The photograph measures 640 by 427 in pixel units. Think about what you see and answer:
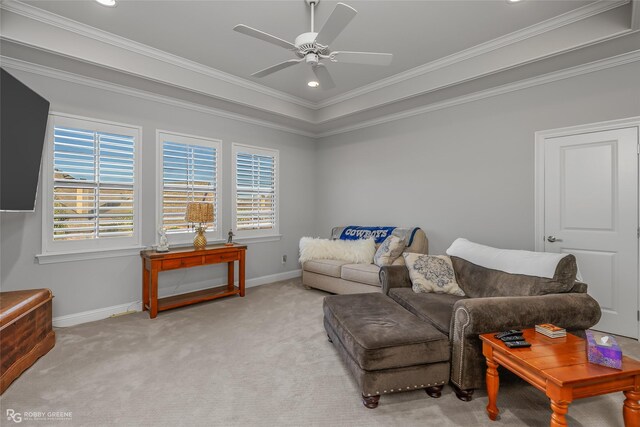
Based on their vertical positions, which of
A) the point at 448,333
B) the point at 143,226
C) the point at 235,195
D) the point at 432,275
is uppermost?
the point at 235,195

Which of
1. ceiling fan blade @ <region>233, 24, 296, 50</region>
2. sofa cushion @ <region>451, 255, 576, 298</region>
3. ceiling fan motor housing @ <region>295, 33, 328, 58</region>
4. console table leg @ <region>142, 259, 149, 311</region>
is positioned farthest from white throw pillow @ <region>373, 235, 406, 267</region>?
console table leg @ <region>142, 259, 149, 311</region>

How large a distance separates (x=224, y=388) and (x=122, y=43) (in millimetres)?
3400

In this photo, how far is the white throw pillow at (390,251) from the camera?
12.9ft

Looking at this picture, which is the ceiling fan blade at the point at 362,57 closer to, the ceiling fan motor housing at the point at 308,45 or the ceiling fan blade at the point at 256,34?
the ceiling fan motor housing at the point at 308,45

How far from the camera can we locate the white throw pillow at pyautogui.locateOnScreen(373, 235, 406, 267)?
3.93 meters

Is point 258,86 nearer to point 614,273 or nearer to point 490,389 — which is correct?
point 490,389

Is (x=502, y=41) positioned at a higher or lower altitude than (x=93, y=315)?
higher

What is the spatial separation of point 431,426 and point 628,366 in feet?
3.38

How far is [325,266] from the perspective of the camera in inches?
173

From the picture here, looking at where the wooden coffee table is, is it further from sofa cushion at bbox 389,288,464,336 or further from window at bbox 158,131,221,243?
window at bbox 158,131,221,243

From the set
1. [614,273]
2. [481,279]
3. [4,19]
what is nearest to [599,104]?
[614,273]

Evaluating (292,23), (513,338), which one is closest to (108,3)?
(292,23)

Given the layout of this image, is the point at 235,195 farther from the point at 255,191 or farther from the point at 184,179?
the point at 184,179

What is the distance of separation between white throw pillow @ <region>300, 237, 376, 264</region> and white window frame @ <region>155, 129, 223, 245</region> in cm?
132
